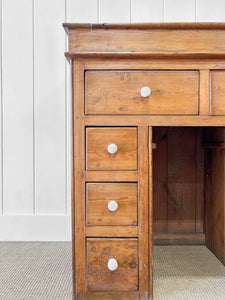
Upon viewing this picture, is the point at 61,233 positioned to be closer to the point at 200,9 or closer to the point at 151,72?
the point at 151,72

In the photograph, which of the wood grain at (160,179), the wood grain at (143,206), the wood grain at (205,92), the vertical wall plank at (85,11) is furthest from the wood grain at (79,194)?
the vertical wall plank at (85,11)

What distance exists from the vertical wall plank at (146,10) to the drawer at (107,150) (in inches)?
37.3

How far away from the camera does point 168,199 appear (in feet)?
5.15

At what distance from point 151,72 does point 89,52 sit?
0.73 feet

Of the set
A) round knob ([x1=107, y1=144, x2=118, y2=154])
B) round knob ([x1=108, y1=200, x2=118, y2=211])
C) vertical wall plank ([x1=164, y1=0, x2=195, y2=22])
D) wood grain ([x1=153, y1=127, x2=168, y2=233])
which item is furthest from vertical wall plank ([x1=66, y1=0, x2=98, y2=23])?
round knob ([x1=108, y1=200, x2=118, y2=211])

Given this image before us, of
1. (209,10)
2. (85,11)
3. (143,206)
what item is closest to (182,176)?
(143,206)

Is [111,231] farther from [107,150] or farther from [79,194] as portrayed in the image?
[107,150]

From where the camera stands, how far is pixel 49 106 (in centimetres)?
167

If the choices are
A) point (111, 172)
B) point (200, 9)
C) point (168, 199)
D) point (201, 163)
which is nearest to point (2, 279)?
point (111, 172)

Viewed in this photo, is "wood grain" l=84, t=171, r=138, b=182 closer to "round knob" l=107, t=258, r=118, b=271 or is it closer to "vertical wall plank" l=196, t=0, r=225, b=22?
"round knob" l=107, t=258, r=118, b=271

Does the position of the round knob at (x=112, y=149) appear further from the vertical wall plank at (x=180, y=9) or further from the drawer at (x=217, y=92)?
the vertical wall plank at (x=180, y=9)

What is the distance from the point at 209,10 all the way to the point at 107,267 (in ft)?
4.84

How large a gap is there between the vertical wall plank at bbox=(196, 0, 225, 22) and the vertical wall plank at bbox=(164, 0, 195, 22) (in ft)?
0.11

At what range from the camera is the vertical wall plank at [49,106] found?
1657mm
